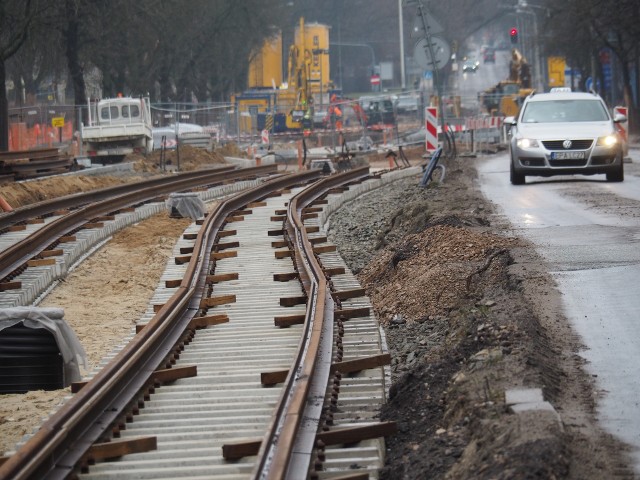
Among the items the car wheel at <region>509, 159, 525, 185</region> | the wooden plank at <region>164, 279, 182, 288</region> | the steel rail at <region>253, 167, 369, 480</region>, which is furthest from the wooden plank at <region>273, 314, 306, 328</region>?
→ the car wheel at <region>509, 159, 525, 185</region>

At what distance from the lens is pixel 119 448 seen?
708 centimetres

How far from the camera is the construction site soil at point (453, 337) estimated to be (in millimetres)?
6316

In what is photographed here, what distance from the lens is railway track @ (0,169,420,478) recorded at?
6.81 metres

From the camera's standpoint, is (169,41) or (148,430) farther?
(169,41)

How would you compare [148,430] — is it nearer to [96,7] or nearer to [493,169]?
[493,169]

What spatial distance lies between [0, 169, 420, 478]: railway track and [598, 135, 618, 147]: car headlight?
36.8 ft

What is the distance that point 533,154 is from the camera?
23.8 m

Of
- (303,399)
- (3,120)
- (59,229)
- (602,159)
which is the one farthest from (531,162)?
(3,120)

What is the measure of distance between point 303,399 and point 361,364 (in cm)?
145

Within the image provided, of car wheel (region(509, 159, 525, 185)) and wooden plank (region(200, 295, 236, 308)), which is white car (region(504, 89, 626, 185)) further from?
wooden plank (region(200, 295, 236, 308))

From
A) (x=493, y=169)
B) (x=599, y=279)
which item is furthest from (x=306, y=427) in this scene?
(x=493, y=169)

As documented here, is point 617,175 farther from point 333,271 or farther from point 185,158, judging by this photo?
point 185,158

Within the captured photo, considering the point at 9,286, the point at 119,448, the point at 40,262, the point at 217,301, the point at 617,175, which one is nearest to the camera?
the point at 119,448

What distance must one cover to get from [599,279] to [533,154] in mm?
12528
